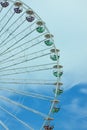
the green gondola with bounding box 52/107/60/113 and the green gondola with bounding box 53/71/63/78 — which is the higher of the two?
the green gondola with bounding box 53/71/63/78

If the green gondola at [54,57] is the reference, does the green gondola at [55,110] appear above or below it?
below

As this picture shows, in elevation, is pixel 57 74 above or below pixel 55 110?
above

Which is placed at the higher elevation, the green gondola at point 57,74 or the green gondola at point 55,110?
the green gondola at point 57,74

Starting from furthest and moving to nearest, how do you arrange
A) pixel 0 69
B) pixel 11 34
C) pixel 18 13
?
pixel 18 13, pixel 11 34, pixel 0 69

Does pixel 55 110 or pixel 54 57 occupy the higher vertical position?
pixel 54 57

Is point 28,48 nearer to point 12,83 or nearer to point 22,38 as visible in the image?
point 22,38

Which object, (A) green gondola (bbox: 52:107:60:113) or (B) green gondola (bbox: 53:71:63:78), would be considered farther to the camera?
(B) green gondola (bbox: 53:71:63:78)

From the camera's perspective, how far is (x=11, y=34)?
3912 centimetres

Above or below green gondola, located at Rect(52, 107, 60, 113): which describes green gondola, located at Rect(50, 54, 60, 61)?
above

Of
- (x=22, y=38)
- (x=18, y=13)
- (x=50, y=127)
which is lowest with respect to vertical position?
(x=50, y=127)

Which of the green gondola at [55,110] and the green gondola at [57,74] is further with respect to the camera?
the green gondola at [57,74]

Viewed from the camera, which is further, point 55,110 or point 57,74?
point 57,74

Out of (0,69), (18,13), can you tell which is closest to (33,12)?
(18,13)

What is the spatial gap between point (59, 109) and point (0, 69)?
8.08 m
